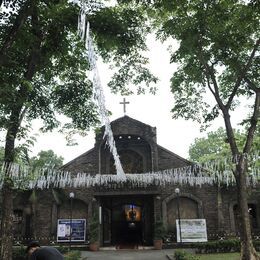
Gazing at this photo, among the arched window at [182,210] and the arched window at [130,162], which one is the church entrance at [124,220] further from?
the arched window at [130,162]

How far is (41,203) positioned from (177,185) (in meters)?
9.30

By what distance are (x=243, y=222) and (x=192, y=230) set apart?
10.0 metres

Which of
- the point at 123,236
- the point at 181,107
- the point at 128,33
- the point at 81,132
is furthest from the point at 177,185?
the point at 128,33

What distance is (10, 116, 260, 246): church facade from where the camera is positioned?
2244cm

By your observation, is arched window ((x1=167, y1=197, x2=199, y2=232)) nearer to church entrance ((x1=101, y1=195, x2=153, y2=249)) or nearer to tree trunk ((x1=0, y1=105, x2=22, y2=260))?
church entrance ((x1=101, y1=195, x2=153, y2=249))

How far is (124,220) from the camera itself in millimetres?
27234

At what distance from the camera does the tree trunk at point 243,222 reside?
11.7m

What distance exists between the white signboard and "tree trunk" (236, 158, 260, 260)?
30.7 ft

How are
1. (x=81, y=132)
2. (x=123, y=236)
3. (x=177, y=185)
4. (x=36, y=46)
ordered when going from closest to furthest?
(x=36, y=46) → (x=81, y=132) → (x=177, y=185) → (x=123, y=236)

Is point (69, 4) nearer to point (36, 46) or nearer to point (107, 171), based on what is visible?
point (36, 46)

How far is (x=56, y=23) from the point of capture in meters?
11.3

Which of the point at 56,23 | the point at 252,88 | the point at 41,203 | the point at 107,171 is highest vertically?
the point at 56,23

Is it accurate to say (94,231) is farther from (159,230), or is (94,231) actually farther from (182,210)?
(182,210)

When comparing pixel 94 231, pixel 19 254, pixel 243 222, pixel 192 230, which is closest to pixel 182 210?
pixel 192 230
